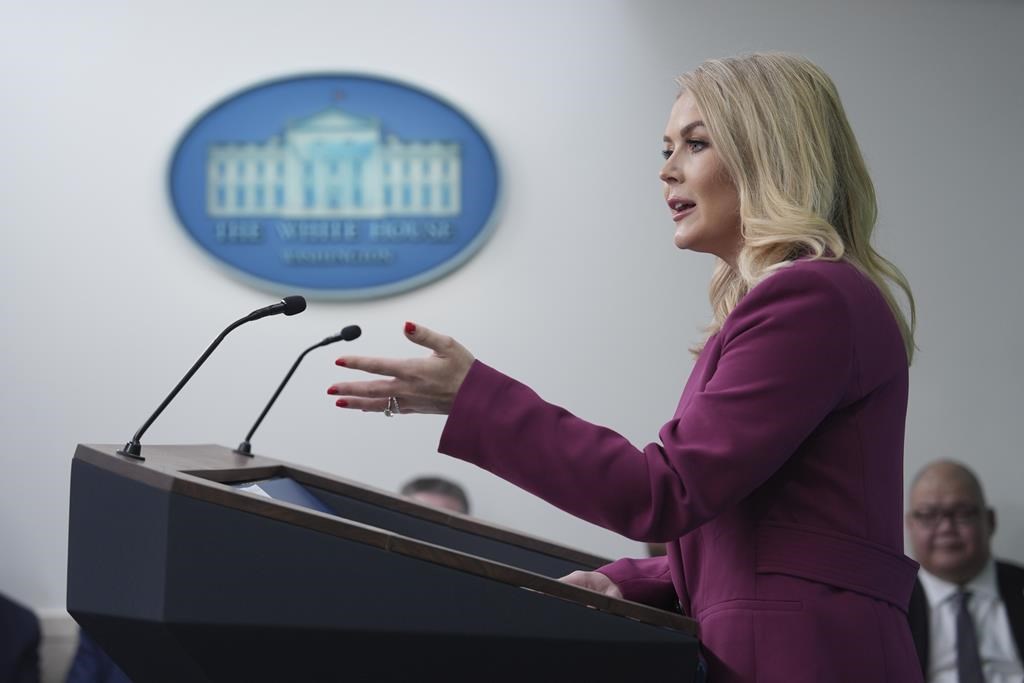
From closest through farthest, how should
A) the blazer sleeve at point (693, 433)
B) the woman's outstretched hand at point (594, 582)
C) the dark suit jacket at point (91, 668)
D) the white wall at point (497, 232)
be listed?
the blazer sleeve at point (693, 433) < the woman's outstretched hand at point (594, 582) < the dark suit jacket at point (91, 668) < the white wall at point (497, 232)

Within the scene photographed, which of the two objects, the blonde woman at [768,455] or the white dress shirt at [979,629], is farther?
the white dress shirt at [979,629]

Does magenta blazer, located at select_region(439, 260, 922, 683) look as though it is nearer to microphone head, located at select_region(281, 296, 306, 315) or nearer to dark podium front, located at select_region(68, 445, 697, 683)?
dark podium front, located at select_region(68, 445, 697, 683)

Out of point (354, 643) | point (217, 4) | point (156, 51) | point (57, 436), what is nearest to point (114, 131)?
point (156, 51)

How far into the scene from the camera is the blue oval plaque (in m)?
4.35

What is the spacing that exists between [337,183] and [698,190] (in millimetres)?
2958

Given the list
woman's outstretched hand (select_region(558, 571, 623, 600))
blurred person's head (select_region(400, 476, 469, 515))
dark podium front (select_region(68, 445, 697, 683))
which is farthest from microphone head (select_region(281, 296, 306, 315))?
blurred person's head (select_region(400, 476, 469, 515))

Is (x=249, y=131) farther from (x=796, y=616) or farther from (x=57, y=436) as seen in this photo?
(x=796, y=616)

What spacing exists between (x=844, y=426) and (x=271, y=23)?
351 cm

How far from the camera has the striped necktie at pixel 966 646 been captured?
3.95 metres

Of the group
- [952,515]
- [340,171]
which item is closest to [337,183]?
[340,171]

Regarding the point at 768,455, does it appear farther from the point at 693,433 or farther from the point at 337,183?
the point at 337,183

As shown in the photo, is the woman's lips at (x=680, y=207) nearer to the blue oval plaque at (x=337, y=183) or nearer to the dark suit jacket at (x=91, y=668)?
the blue oval plaque at (x=337, y=183)

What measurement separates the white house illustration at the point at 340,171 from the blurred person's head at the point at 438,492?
3.27ft

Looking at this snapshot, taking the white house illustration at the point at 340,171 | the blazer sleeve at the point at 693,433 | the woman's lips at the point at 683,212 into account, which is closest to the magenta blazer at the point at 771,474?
the blazer sleeve at the point at 693,433
